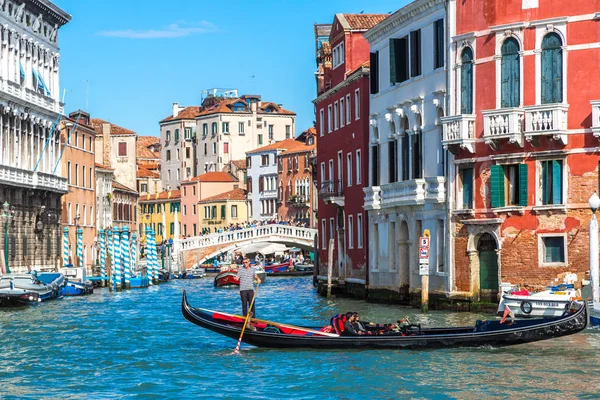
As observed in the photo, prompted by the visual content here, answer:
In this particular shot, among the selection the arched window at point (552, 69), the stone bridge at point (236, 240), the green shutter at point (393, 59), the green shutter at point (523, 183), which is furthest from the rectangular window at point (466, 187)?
the stone bridge at point (236, 240)

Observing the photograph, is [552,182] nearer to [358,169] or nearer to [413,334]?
[413,334]

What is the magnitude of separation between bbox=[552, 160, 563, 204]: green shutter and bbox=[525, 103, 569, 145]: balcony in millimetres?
488

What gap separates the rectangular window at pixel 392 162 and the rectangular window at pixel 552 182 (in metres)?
7.03

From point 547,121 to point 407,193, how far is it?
598 centimetres

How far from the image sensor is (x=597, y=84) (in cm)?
2588

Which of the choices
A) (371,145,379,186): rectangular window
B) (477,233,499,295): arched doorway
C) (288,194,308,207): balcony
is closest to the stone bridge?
(288,194,308,207): balcony

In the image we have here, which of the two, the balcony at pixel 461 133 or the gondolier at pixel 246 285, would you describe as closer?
the gondolier at pixel 246 285

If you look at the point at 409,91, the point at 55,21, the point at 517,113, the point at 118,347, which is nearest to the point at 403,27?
the point at 409,91

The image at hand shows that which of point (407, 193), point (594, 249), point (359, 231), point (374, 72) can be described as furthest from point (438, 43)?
point (359, 231)

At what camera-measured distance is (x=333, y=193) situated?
4016cm

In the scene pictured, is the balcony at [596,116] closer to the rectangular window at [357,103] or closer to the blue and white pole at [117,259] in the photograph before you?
the rectangular window at [357,103]

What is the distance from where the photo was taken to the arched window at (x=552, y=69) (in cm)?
2614

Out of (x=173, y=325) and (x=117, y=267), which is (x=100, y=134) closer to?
(x=117, y=267)

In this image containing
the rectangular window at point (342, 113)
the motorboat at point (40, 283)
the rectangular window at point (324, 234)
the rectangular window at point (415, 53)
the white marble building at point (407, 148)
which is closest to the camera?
the white marble building at point (407, 148)
